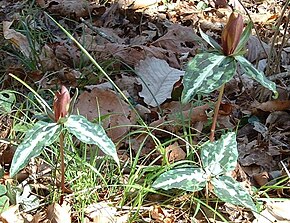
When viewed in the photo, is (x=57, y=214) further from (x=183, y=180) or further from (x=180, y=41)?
(x=180, y=41)

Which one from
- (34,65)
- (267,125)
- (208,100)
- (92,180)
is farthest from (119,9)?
(92,180)

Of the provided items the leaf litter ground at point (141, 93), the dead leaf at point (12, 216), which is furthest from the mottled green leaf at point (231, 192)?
the dead leaf at point (12, 216)

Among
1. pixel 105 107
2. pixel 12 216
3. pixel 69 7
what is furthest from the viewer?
pixel 69 7

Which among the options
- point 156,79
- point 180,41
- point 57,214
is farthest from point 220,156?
point 180,41

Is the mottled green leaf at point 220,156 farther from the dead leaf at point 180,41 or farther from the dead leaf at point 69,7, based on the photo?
the dead leaf at point 69,7

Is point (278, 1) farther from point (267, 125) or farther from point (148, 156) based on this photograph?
point (148, 156)

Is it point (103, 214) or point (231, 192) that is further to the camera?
point (103, 214)

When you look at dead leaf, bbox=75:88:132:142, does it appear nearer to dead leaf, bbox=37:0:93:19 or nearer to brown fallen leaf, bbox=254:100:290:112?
→ brown fallen leaf, bbox=254:100:290:112
